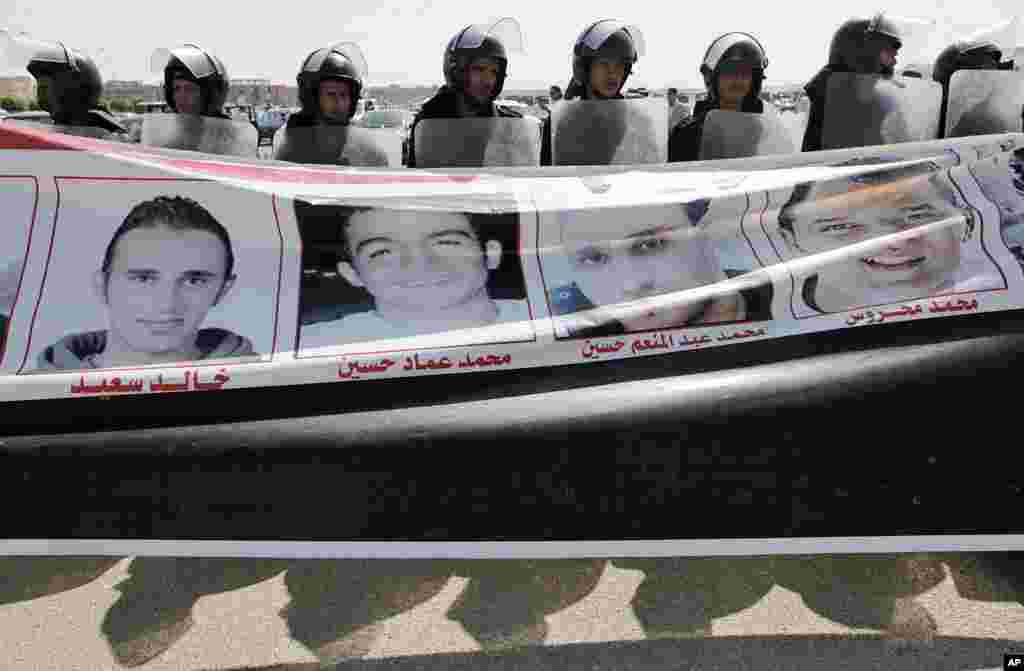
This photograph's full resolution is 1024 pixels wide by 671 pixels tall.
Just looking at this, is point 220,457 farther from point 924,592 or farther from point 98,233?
point 924,592

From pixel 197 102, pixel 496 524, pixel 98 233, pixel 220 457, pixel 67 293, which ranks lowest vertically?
pixel 496 524

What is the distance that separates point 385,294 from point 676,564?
5.30 feet

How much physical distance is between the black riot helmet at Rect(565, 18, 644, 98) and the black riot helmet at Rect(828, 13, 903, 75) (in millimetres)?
1286

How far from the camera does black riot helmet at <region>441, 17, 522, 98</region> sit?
382 centimetres

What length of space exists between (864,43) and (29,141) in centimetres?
420

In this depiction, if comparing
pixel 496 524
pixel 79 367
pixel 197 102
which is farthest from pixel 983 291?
pixel 197 102

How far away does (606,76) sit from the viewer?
Result: 12.3 ft

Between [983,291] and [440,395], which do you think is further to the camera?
[983,291]

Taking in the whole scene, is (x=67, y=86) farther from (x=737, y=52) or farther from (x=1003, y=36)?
(x=1003, y=36)

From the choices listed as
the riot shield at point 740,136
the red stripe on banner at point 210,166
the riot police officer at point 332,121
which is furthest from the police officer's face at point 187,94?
the riot shield at point 740,136

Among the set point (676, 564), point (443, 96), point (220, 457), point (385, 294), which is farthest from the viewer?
point (443, 96)

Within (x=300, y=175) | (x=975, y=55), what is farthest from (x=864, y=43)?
(x=300, y=175)

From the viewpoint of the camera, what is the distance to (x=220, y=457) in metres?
1.98

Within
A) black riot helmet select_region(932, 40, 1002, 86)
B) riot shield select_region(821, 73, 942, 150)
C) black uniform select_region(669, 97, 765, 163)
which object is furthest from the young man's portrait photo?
black riot helmet select_region(932, 40, 1002, 86)
